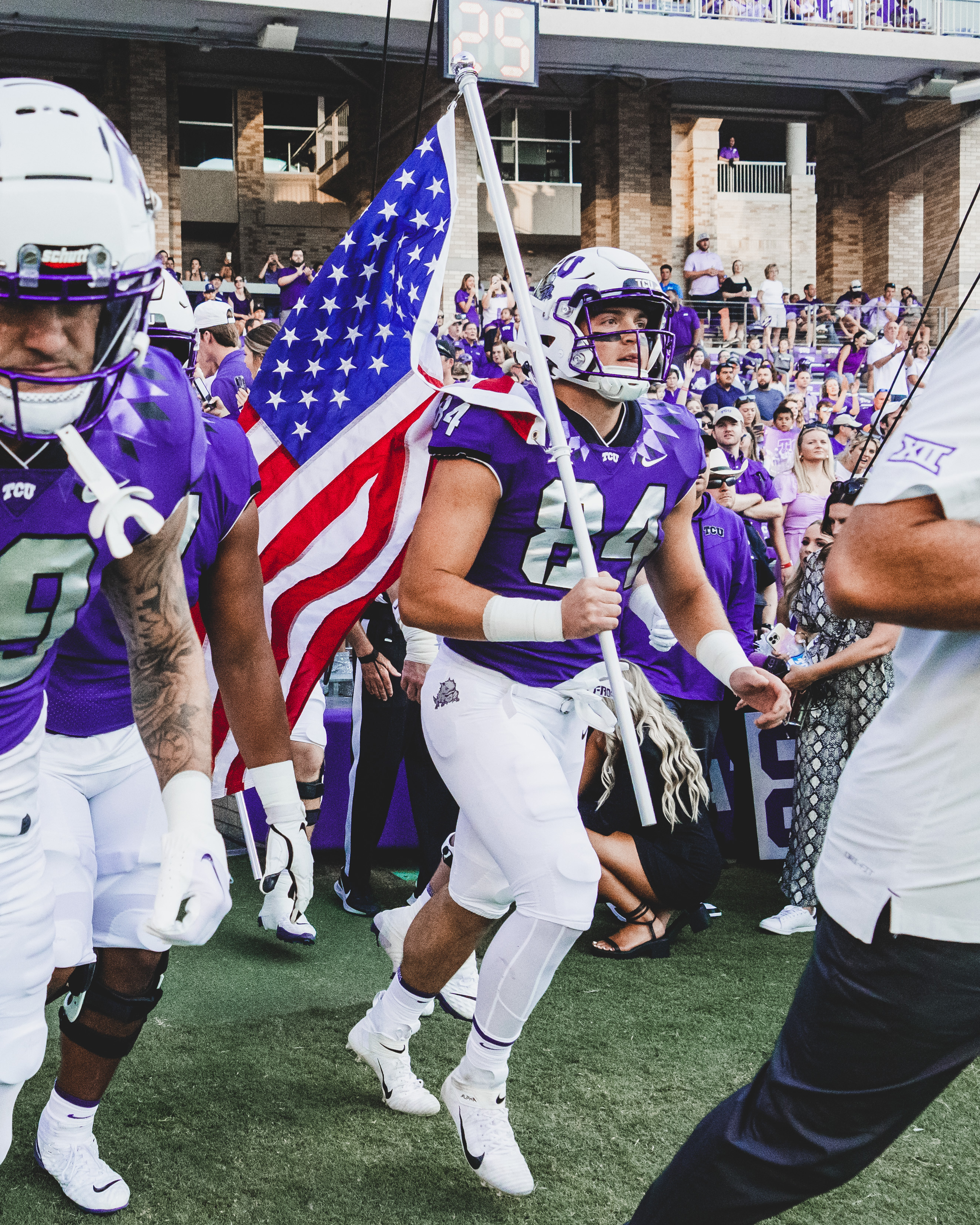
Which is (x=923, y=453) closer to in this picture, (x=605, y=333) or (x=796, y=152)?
(x=605, y=333)

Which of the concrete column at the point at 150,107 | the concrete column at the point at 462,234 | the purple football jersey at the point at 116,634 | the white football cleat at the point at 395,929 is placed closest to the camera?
the purple football jersey at the point at 116,634

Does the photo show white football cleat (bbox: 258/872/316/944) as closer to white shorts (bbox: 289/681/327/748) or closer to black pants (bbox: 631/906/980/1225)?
white shorts (bbox: 289/681/327/748)

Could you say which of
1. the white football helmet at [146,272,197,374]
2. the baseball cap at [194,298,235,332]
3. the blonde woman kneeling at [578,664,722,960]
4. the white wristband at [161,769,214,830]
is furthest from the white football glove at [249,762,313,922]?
the baseball cap at [194,298,235,332]

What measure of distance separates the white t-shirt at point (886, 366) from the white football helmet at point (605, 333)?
1238 cm

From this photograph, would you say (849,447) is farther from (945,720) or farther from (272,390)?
(945,720)

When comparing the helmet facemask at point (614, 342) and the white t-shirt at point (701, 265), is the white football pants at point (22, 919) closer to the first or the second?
the helmet facemask at point (614, 342)

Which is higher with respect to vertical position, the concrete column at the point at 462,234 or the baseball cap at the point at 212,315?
the concrete column at the point at 462,234

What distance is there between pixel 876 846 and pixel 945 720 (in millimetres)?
214

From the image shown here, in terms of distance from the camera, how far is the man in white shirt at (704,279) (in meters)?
→ 19.9

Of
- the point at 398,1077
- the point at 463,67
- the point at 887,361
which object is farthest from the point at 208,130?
the point at 398,1077

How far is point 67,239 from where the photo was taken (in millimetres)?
1694

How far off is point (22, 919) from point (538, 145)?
25959 mm

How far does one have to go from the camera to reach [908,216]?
2423 cm

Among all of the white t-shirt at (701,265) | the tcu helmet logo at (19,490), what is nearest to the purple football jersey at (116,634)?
the tcu helmet logo at (19,490)
